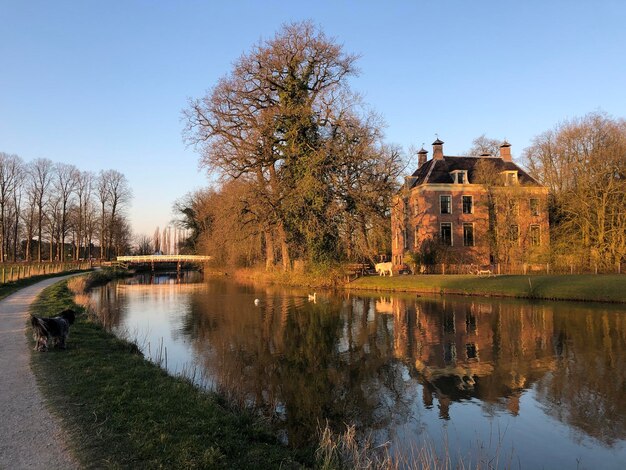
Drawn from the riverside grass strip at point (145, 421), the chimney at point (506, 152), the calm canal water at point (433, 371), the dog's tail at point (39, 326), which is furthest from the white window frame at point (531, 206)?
the dog's tail at point (39, 326)

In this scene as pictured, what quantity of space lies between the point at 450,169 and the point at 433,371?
99.3 feet

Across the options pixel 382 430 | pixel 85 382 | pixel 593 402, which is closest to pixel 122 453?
pixel 85 382

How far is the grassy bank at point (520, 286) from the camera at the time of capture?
19.3 meters

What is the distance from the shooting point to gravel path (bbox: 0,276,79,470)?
4.07 m

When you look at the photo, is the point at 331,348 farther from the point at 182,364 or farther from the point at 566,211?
the point at 566,211

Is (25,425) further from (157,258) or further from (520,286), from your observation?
(157,258)

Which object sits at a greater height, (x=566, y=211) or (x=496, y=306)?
(x=566, y=211)

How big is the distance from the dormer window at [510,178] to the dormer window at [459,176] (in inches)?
118

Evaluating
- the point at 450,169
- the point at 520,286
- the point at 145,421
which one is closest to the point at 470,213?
the point at 450,169

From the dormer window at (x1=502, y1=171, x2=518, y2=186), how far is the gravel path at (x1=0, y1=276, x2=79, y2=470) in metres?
32.1

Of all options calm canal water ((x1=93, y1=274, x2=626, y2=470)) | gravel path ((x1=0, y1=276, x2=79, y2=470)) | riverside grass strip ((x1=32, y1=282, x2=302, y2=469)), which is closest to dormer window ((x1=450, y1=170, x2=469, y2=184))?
calm canal water ((x1=93, y1=274, x2=626, y2=470))

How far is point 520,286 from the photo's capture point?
21.8 m

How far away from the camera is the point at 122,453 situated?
4281 millimetres

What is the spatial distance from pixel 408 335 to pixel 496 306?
7.76 metres
